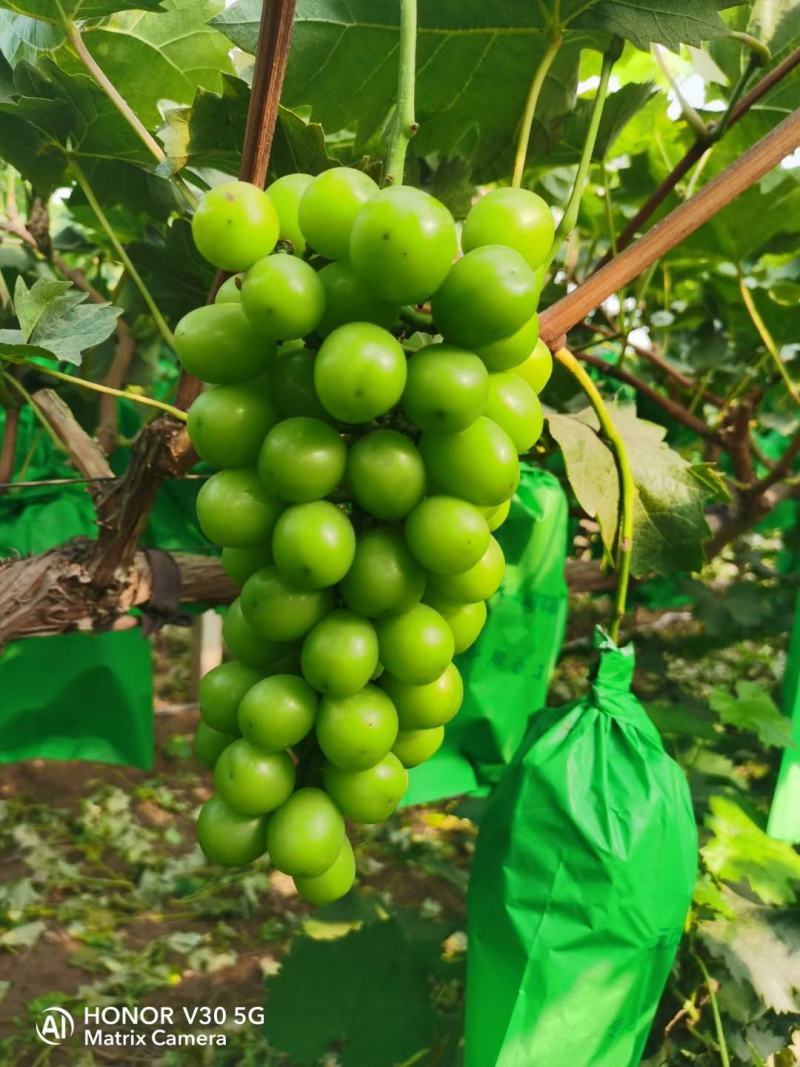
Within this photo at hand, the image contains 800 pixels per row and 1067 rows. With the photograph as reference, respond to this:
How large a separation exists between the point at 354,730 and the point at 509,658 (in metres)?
0.51

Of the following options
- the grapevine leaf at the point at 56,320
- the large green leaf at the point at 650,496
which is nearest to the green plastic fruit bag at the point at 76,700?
the grapevine leaf at the point at 56,320

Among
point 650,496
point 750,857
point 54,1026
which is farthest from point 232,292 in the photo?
point 54,1026

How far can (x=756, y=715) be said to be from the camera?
4.04 feet

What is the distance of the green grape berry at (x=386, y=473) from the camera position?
19.1 inches

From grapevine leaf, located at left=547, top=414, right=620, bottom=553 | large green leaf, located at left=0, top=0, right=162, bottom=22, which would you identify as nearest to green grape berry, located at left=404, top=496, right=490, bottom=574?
grapevine leaf, located at left=547, top=414, right=620, bottom=553

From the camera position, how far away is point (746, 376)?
153cm

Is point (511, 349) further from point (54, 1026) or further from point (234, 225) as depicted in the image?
point (54, 1026)

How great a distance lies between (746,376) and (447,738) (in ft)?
3.04

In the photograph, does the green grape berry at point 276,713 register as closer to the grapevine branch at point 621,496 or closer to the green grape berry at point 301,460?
the green grape berry at point 301,460

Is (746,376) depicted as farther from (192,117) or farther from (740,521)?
(192,117)

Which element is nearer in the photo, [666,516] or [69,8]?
[69,8]

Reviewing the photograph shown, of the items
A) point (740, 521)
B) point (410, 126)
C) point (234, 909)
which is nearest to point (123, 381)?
point (410, 126)

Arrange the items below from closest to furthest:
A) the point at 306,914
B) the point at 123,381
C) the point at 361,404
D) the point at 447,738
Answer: the point at 361,404 < the point at 447,738 < the point at 123,381 < the point at 306,914

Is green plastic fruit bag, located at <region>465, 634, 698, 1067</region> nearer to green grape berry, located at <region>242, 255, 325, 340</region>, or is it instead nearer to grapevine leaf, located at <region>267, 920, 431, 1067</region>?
green grape berry, located at <region>242, 255, 325, 340</region>
